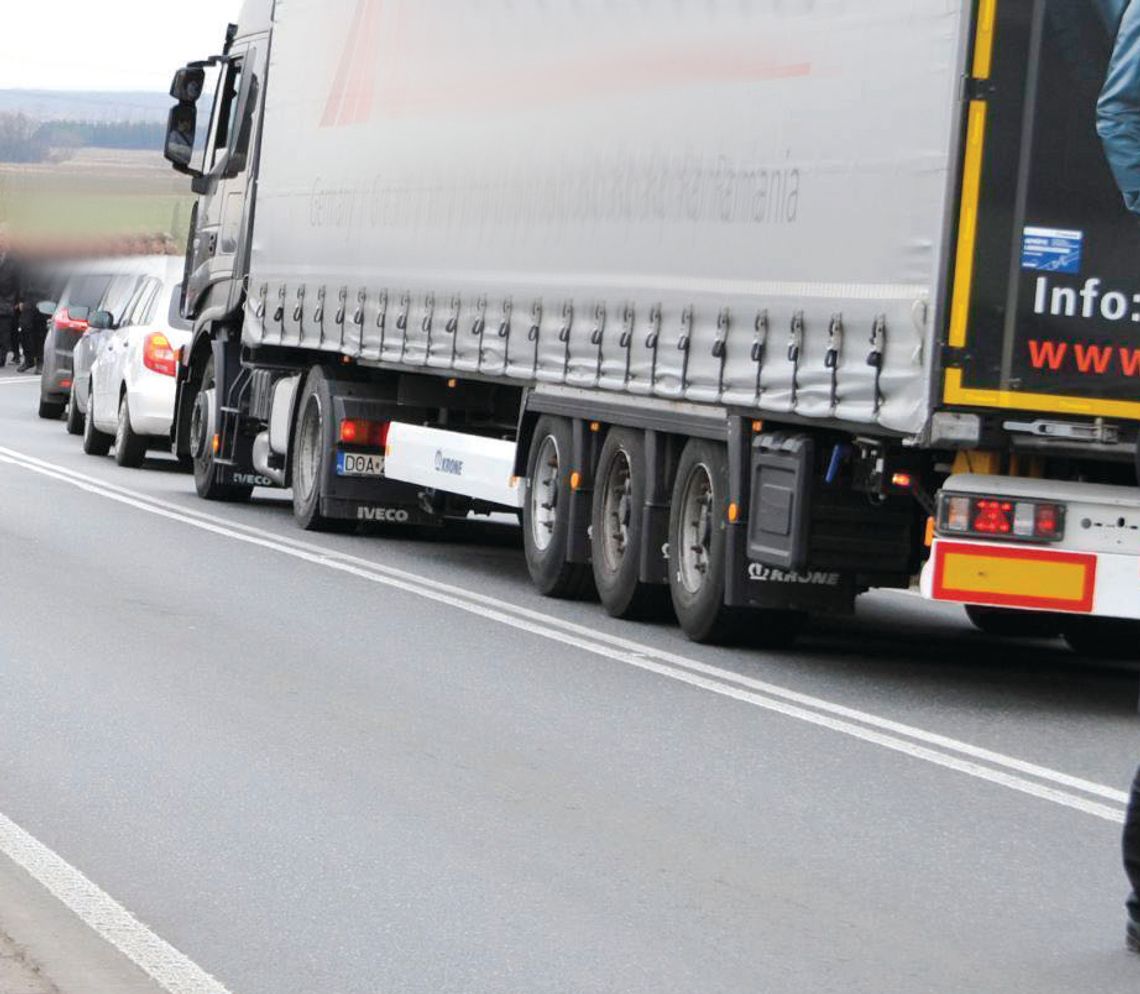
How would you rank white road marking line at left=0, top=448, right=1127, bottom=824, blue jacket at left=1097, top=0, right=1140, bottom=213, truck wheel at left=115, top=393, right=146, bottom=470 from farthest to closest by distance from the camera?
truck wheel at left=115, top=393, right=146, bottom=470
white road marking line at left=0, top=448, right=1127, bottom=824
blue jacket at left=1097, top=0, right=1140, bottom=213

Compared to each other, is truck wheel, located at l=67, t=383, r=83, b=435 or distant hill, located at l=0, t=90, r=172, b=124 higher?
distant hill, located at l=0, t=90, r=172, b=124

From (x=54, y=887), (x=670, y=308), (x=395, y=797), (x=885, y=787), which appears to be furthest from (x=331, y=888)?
(x=670, y=308)

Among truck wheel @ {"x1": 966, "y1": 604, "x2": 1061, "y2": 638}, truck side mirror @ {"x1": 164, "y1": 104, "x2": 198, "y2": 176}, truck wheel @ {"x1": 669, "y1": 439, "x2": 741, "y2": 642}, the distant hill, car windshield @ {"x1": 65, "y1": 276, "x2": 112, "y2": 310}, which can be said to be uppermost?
the distant hill

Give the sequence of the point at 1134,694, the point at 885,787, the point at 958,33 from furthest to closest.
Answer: the point at 1134,694 < the point at 958,33 < the point at 885,787

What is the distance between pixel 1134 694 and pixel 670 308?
2971mm

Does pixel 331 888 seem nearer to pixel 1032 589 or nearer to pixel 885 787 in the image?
pixel 885 787

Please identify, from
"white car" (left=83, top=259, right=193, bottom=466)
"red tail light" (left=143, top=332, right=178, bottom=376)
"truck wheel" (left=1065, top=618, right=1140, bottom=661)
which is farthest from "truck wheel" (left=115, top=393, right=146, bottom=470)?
"truck wheel" (left=1065, top=618, right=1140, bottom=661)

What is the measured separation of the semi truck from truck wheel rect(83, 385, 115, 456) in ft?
24.0

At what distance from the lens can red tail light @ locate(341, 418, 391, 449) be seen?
18.7 meters

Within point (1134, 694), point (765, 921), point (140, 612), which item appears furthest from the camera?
point (140, 612)

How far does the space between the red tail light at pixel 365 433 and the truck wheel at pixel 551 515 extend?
11.5 feet

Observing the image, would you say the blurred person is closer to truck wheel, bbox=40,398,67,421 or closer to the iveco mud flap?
truck wheel, bbox=40,398,67,421

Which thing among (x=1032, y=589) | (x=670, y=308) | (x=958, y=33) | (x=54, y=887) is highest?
(x=958, y=33)

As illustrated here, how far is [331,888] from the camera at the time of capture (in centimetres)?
711
